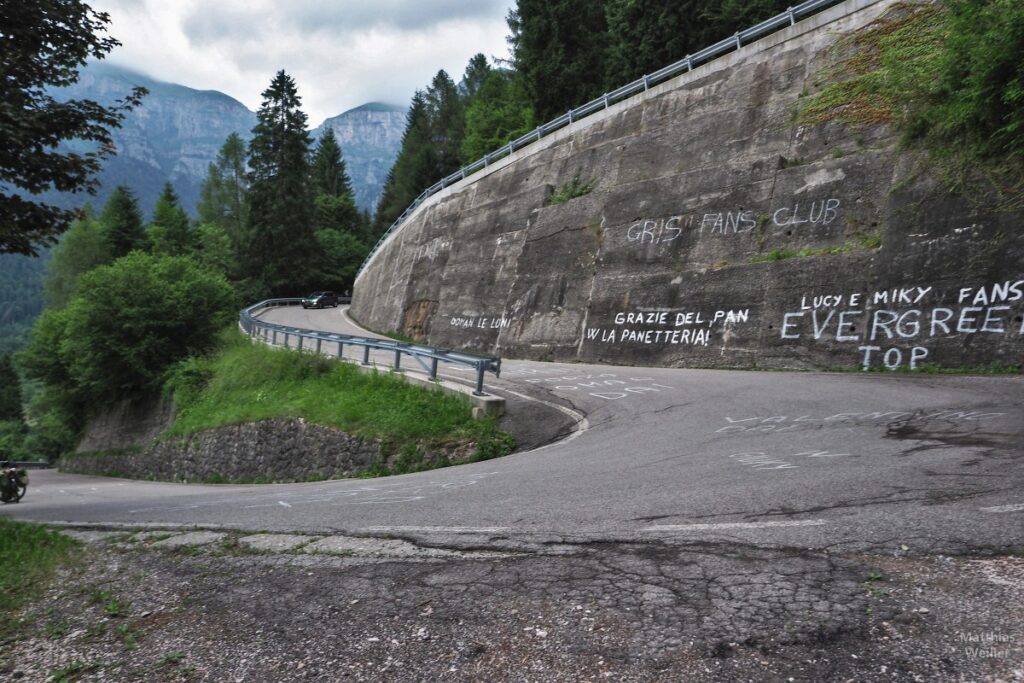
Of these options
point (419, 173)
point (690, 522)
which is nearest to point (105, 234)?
point (419, 173)

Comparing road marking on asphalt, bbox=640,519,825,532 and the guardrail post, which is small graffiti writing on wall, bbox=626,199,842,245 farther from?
road marking on asphalt, bbox=640,519,825,532

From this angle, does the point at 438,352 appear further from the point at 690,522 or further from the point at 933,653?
the point at 933,653

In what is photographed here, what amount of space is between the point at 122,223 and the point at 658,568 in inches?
2556

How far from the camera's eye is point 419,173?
67.9 meters

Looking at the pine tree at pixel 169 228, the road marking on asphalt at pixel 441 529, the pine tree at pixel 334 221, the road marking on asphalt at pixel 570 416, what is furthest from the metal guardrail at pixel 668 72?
the pine tree at pixel 169 228

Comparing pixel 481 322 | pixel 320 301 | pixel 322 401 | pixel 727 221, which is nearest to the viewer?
pixel 322 401

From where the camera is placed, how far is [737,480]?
21.2 ft

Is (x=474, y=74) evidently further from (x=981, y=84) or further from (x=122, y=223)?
(x=981, y=84)

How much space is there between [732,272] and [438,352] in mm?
9383

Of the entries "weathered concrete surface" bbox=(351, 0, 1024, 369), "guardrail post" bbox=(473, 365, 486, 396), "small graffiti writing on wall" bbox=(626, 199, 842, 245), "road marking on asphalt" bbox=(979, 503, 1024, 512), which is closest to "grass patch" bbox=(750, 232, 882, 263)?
"weathered concrete surface" bbox=(351, 0, 1024, 369)

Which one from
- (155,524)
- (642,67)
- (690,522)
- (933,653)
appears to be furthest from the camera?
(642,67)

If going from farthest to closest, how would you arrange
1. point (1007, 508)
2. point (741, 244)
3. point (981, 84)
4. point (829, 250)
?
point (741, 244) < point (829, 250) < point (981, 84) < point (1007, 508)

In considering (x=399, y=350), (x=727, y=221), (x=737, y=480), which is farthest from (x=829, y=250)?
(x=737, y=480)

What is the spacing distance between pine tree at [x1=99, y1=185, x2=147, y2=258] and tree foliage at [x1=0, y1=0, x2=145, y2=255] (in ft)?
174
